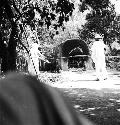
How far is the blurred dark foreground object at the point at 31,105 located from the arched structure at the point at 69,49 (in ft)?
94.2

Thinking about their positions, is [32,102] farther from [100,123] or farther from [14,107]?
[100,123]

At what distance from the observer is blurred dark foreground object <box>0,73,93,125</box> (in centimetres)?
72

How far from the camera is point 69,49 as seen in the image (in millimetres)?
31516

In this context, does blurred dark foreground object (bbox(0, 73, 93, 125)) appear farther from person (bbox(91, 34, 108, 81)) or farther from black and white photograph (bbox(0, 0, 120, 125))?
person (bbox(91, 34, 108, 81))

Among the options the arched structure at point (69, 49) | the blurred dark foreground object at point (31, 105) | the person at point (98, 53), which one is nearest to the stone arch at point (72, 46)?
the arched structure at point (69, 49)

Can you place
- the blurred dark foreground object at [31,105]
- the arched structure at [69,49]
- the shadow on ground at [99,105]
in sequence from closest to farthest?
the blurred dark foreground object at [31,105]
the shadow on ground at [99,105]
the arched structure at [69,49]

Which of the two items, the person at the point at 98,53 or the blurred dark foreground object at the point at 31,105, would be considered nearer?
the blurred dark foreground object at the point at 31,105

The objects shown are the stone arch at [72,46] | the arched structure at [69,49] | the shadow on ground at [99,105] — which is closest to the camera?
the shadow on ground at [99,105]

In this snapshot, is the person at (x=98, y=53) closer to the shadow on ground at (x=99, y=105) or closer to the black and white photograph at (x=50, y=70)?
the black and white photograph at (x=50, y=70)

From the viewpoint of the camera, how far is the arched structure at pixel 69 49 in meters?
30.3

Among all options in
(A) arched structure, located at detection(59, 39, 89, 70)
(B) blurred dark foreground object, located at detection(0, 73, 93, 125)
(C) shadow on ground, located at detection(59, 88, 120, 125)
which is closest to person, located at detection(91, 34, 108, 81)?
(C) shadow on ground, located at detection(59, 88, 120, 125)

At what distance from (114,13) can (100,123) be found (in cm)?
2468

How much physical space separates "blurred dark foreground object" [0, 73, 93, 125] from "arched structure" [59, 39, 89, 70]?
94.2 feet

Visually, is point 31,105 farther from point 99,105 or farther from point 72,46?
point 72,46
